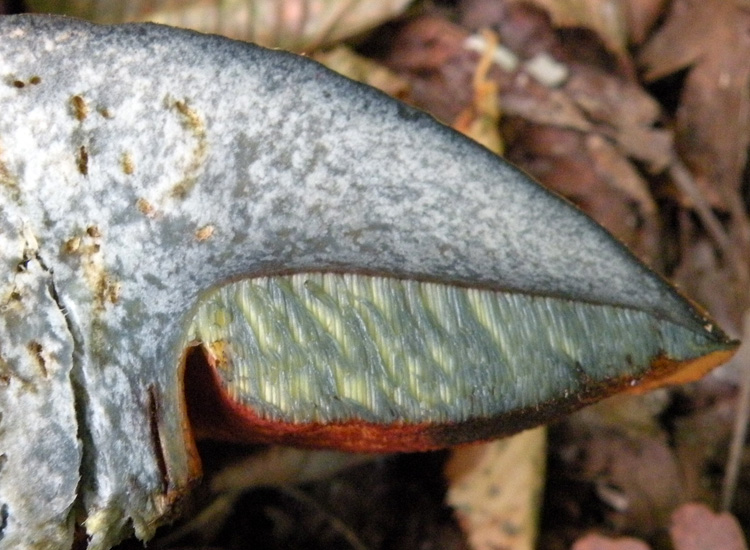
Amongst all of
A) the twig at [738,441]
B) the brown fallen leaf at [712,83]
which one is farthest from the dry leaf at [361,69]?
the twig at [738,441]

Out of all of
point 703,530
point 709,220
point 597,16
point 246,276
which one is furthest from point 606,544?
point 597,16

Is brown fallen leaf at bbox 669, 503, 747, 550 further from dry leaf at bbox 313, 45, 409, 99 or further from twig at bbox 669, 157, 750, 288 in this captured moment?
dry leaf at bbox 313, 45, 409, 99

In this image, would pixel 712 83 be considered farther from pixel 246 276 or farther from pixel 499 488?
pixel 246 276

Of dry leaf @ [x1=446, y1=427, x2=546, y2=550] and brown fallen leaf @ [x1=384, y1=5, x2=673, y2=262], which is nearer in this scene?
dry leaf @ [x1=446, y1=427, x2=546, y2=550]

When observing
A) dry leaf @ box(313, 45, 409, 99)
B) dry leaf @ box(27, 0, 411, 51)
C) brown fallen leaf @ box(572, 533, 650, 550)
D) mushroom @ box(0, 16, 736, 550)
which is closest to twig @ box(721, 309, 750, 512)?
brown fallen leaf @ box(572, 533, 650, 550)

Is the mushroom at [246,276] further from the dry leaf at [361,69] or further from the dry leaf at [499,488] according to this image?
the dry leaf at [361,69]

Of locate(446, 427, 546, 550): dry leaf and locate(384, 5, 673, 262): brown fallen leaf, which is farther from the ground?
locate(384, 5, 673, 262): brown fallen leaf

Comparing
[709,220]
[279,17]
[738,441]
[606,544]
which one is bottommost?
[606,544]
